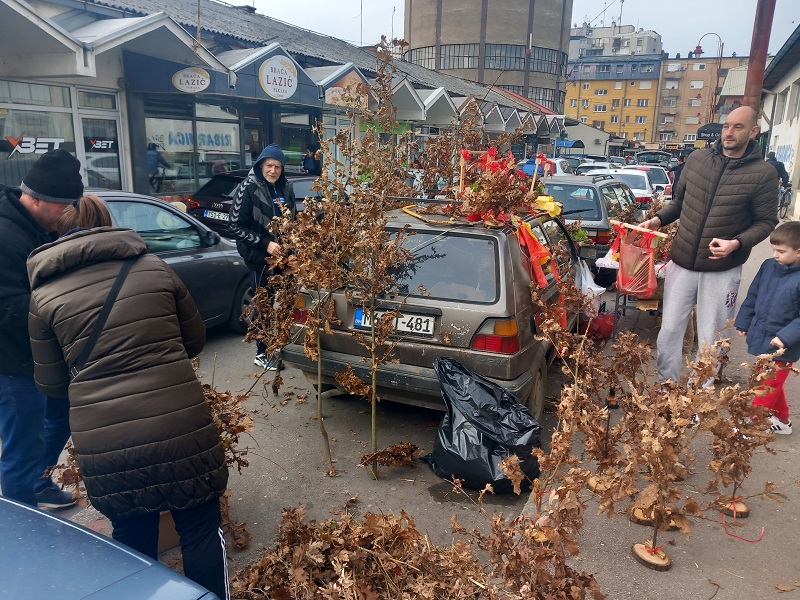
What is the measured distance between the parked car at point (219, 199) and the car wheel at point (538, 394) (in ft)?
18.1

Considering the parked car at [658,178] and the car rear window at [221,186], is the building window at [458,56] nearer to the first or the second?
the parked car at [658,178]

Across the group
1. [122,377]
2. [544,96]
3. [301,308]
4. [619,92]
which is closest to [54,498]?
[122,377]

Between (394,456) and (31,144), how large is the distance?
32.6ft

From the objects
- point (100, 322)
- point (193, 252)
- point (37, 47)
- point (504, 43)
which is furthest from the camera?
point (504, 43)

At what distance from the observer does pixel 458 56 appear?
203ft

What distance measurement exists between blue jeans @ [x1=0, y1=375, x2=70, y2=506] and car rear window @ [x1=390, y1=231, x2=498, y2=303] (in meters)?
2.20

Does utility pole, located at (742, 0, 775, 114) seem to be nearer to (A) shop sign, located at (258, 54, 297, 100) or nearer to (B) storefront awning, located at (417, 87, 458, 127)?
(A) shop sign, located at (258, 54, 297, 100)

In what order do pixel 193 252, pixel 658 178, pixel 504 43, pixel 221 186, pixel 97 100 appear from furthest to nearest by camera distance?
1. pixel 504 43
2. pixel 658 178
3. pixel 97 100
4. pixel 221 186
5. pixel 193 252

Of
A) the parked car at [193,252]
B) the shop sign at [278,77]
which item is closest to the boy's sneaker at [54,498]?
the parked car at [193,252]

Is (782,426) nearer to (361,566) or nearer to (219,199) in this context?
(361,566)

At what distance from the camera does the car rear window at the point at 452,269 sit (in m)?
4.05

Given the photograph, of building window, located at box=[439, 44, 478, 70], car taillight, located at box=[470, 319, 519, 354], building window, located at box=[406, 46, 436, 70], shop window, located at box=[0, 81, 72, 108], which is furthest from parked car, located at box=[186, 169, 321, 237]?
building window, located at box=[406, 46, 436, 70]

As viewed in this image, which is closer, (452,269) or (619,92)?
(452,269)

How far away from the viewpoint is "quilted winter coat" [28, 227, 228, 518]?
216cm
